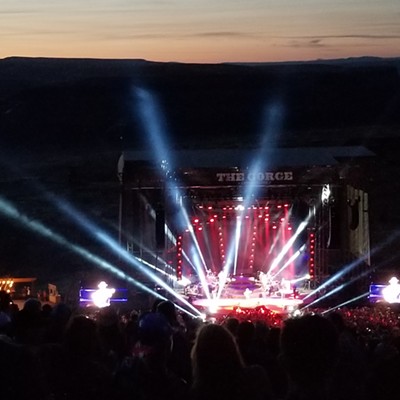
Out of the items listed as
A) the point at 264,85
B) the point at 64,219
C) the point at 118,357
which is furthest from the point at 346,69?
the point at 118,357

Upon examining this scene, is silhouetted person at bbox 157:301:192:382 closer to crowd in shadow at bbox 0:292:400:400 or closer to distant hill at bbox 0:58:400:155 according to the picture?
crowd in shadow at bbox 0:292:400:400

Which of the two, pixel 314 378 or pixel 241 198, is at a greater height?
pixel 241 198

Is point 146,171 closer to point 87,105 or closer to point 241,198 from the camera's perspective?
point 241,198

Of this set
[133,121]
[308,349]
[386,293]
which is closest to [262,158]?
[386,293]

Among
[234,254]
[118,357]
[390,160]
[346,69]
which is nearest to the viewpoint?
[118,357]

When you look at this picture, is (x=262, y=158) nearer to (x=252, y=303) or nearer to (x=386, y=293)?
(x=252, y=303)

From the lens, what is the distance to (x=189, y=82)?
262ft

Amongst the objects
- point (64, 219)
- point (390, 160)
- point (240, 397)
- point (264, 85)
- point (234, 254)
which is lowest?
point (240, 397)

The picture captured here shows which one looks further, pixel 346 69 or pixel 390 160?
pixel 346 69

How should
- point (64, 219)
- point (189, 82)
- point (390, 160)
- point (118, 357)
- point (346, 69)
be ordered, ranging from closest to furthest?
point (118, 357)
point (64, 219)
point (390, 160)
point (189, 82)
point (346, 69)

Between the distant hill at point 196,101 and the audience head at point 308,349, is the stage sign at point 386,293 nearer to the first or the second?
the audience head at point 308,349

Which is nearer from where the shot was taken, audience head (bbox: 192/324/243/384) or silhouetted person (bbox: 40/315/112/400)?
audience head (bbox: 192/324/243/384)

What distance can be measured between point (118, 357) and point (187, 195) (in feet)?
52.3

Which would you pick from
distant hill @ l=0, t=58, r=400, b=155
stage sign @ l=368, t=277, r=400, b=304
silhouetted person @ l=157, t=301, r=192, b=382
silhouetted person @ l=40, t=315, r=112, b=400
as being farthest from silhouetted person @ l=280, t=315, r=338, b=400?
distant hill @ l=0, t=58, r=400, b=155
